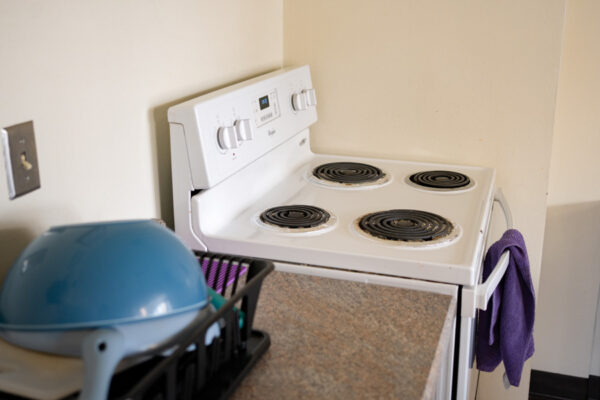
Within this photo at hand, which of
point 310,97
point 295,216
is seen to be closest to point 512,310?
point 295,216

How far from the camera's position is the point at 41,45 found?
100 cm

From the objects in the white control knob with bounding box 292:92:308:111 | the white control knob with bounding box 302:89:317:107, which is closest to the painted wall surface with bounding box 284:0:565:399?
the white control knob with bounding box 302:89:317:107

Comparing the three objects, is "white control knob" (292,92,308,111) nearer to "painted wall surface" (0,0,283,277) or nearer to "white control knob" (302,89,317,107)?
"white control knob" (302,89,317,107)

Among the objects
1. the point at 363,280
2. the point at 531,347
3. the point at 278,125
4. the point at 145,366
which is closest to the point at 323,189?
the point at 278,125

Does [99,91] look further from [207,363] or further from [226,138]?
[207,363]

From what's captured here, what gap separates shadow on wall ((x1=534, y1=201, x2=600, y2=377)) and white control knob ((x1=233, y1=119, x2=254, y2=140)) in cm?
124

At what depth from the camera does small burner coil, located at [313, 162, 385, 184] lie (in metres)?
Result: 1.75

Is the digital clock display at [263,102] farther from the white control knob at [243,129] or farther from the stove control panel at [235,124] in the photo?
the white control knob at [243,129]

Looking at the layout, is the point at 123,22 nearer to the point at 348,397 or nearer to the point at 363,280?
the point at 363,280

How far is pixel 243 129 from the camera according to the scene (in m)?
1.42

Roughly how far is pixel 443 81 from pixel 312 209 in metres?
0.67

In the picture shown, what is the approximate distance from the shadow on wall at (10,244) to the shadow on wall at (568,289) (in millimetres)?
1759

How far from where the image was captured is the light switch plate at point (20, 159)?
37.2 inches

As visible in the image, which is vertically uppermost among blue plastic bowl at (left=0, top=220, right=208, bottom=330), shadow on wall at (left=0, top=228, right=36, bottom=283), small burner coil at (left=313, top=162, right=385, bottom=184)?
blue plastic bowl at (left=0, top=220, right=208, bottom=330)
